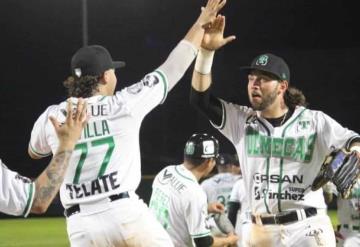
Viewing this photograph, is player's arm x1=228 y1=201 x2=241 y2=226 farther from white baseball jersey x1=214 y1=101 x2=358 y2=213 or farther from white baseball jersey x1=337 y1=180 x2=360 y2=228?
white baseball jersey x1=214 y1=101 x2=358 y2=213

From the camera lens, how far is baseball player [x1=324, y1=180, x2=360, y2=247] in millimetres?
7934

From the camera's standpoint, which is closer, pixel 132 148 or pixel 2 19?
pixel 132 148

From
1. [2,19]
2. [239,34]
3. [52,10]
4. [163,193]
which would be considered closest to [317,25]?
[239,34]

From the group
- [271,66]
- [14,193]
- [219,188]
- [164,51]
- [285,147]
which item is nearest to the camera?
[14,193]

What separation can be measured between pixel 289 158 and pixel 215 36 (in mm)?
1079

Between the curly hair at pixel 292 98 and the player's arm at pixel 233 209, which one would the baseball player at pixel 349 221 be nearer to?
the player's arm at pixel 233 209

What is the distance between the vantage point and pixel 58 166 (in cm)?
371

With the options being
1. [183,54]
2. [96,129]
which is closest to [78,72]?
[96,129]

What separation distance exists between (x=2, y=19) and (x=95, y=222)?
882 inches

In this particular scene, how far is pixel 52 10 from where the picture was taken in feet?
88.9

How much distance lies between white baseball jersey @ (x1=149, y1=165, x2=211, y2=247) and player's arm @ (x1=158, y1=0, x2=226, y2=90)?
1182 millimetres

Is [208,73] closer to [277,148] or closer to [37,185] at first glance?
[277,148]

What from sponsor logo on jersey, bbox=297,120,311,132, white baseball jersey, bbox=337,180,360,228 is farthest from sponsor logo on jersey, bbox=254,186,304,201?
white baseball jersey, bbox=337,180,360,228

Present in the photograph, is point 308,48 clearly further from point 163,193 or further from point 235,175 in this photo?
point 163,193
